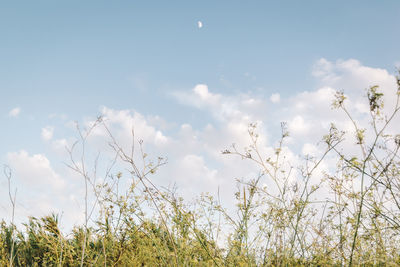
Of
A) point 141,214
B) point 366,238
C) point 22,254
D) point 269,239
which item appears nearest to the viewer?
point 366,238

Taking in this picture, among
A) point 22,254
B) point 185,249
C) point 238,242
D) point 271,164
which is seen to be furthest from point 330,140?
point 22,254

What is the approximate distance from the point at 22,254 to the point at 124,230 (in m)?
2.99

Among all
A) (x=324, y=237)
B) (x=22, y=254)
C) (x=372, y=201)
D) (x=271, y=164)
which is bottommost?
(x=22, y=254)

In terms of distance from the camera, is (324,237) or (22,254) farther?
(22,254)

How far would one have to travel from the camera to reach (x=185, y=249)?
407 centimetres

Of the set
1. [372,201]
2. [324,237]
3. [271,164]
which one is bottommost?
[324,237]

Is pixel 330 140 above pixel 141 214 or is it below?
above

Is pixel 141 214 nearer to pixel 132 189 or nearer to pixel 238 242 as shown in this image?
pixel 132 189

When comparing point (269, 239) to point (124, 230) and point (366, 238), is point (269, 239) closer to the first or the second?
point (366, 238)

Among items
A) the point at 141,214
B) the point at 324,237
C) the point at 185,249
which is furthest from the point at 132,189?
the point at 324,237

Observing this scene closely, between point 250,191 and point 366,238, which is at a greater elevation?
point 250,191

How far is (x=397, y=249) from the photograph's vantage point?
3.51 meters

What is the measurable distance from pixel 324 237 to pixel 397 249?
27.4 inches

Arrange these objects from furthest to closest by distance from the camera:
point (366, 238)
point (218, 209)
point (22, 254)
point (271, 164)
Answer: point (22, 254) < point (218, 209) < point (271, 164) < point (366, 238)
